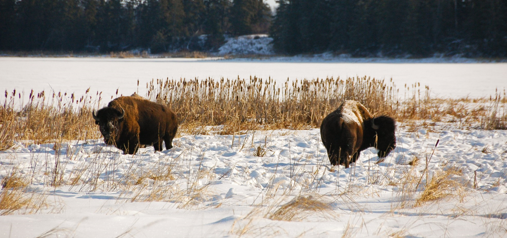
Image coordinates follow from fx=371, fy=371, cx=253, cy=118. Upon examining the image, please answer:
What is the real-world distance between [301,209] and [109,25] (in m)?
93.1

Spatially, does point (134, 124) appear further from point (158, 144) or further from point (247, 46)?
point (247, 46)

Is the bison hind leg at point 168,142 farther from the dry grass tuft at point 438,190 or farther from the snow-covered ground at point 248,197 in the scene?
the dry grass tuft at point 438,190

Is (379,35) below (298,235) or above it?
above

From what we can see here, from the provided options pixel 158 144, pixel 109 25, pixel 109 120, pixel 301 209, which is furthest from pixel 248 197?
pixel 109 25

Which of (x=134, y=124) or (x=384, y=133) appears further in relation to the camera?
(x=134, y=124)

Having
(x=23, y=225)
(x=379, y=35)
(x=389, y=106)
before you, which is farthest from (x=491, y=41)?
(x=23, y=225)

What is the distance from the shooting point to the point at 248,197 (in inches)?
157

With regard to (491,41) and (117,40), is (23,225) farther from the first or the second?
(117,40)

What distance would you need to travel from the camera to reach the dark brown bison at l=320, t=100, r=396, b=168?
5.32 m

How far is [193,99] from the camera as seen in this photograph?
32.7 feet

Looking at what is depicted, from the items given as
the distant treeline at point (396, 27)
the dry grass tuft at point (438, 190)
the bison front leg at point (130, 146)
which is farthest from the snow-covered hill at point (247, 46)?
the dry grass tuft at point (438, 190)

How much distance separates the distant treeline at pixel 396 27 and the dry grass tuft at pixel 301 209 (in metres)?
52.4

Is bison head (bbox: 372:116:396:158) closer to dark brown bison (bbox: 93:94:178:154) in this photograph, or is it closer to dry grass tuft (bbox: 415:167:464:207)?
dry grass tuft (bbox: 415:167:464:207)

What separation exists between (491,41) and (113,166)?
5381 cm
